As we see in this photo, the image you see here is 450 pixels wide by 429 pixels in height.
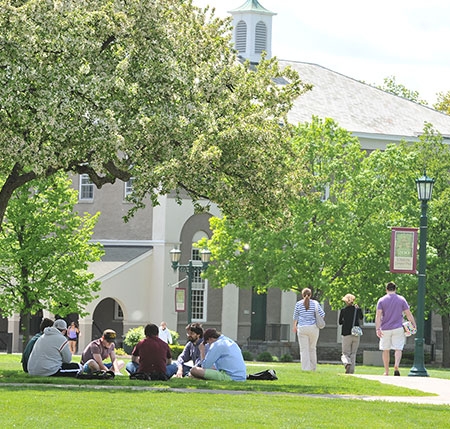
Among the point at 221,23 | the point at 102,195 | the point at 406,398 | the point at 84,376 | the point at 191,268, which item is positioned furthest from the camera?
the point at 102,195

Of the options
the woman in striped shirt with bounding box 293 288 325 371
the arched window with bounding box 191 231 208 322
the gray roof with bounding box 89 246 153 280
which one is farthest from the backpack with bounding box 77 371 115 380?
the arched window with bounding box 191 231 208 322

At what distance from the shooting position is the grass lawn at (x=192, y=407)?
1425 cm

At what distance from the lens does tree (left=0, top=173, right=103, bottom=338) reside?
44875 millimetres

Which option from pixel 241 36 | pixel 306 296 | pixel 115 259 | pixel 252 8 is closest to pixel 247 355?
pixel 115 259

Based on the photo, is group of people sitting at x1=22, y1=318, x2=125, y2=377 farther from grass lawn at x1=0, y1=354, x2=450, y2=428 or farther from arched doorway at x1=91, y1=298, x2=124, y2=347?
arched doorway at x1=91, y1=298, x2=124, y2=347

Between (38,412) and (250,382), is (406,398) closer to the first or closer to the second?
(250,382)

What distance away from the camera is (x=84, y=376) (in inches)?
811

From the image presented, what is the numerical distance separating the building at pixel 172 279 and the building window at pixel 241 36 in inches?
226

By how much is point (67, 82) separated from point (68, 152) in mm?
1232

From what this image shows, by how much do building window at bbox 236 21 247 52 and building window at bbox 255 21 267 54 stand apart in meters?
0.57

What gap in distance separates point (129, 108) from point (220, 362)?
5.10 m

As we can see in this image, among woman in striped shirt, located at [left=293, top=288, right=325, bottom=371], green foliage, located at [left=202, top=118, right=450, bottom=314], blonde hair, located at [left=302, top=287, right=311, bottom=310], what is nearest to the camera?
blonde hair, located at [left=302, top=287, right=311, bottom=310]

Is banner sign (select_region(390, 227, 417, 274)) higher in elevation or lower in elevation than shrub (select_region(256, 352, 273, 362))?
higher

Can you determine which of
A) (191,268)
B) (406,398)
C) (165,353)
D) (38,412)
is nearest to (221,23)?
(165,353)
